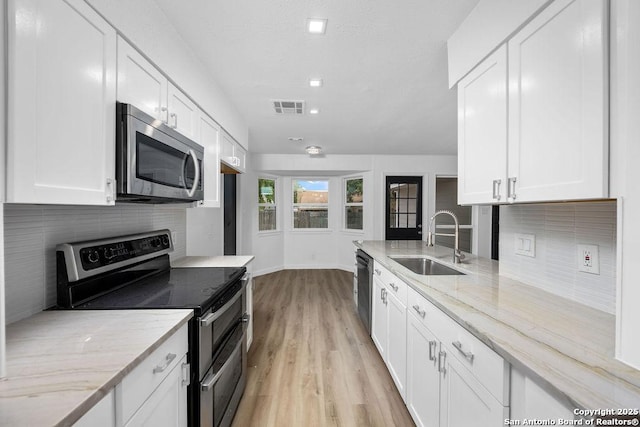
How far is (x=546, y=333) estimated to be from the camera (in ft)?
3.18

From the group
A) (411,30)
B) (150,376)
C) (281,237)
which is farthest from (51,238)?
(281,237)

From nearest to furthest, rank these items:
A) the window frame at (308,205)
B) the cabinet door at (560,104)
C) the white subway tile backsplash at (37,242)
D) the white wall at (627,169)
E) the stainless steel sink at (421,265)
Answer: the white wall at (627,169)
the cabinet door at (560,104)
the white subway tile backsplash at (37,242)
the stainless steel sink at (421,265)
the window frame at (308,205)

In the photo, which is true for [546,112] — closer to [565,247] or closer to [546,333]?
[565,247]

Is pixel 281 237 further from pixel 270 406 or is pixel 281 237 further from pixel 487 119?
pixel 487 119

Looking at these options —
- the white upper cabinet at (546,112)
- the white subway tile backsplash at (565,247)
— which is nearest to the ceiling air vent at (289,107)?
the white upper cabinet at (546,112)

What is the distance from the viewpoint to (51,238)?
1242mm

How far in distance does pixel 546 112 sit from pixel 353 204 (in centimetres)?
509

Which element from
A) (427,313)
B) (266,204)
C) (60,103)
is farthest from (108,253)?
(266,204)

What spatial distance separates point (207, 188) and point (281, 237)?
4065mm

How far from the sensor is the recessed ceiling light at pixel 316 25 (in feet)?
5.45

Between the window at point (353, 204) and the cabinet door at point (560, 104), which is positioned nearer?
the cabinet door at point (560, 104)

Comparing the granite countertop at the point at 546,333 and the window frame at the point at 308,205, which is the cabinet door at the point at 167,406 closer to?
the granite countertop at the point at 546,333

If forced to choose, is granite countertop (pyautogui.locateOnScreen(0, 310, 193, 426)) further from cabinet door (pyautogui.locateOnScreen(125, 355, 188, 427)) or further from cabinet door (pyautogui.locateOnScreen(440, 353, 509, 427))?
cabinet door (pyautogui.locateOnScreen(440, 353, 509, 427))

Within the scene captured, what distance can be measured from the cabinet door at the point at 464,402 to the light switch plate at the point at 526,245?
30.4 inches
